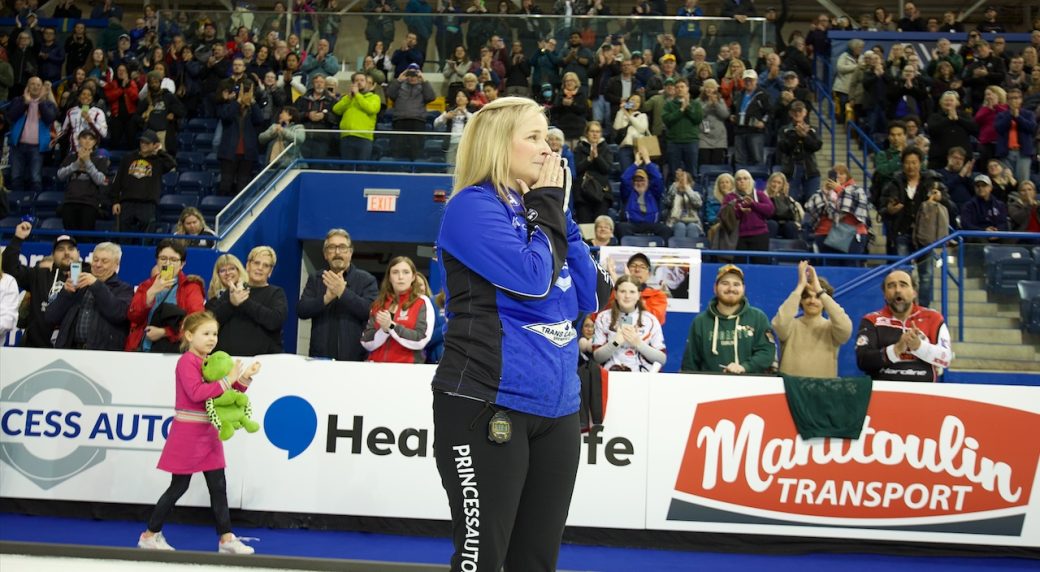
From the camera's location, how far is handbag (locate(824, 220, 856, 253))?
11.2 m

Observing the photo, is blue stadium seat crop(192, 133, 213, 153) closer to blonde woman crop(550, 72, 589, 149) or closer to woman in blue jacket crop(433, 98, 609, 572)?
blonde woman crop(550, 72, 589, 149)

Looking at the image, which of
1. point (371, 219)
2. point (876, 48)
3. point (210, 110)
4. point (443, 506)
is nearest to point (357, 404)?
point (443, 506)

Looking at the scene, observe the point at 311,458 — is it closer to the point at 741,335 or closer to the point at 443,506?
the point at 443,506

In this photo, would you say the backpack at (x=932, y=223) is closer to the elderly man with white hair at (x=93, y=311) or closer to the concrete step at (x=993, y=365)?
the concrete step at (x=993, y=365)

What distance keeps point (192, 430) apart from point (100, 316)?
193 cm

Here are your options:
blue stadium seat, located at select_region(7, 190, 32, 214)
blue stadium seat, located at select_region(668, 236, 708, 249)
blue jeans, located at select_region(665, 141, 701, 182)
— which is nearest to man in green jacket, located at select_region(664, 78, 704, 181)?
blue jeans, located at select_region(665, 141, 701, 182)

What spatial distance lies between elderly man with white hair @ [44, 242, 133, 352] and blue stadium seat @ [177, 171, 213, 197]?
6.64 m

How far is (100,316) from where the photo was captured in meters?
7.64

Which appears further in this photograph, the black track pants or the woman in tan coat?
the woman in tan coat

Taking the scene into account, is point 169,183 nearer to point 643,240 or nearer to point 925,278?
point 643,240

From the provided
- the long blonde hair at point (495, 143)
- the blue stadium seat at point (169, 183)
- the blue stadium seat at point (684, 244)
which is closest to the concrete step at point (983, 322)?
the blue stadium seat at point (684, 244)

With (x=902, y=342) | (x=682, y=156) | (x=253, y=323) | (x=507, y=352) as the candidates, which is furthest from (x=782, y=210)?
(x=507, y=352)

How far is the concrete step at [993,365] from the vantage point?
8.79 m

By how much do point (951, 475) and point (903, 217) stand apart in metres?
5.24
